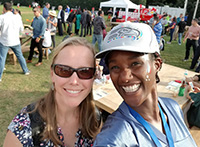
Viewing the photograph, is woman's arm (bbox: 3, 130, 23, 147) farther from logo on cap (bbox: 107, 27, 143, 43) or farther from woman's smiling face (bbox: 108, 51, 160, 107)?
logo on cap (bbox: 107, 27, 143, 43)

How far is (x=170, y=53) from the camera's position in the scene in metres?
9.87

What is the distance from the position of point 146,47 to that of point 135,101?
366 millimetres

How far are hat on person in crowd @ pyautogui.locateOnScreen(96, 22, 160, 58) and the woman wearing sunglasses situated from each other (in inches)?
11.4

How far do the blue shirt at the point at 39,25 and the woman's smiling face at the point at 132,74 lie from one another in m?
5.57

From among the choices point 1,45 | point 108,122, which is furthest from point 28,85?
point 108,122

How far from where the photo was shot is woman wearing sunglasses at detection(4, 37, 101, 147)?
131cm

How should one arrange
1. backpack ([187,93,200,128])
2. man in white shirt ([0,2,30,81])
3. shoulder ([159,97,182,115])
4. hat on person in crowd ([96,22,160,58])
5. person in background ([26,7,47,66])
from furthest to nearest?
person in background ([26,7,47,66]) < man in white shirt ([0,2,30,81]) < backpack ([187,93,200,128]) < shoulder ([159,97,182,115]) < hat on person in crowd ([96,22,160,58])

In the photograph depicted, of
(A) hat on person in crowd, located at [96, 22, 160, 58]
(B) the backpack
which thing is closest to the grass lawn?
(B) the backpack

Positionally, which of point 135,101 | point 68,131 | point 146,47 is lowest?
point 68,131

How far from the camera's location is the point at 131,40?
1.04m

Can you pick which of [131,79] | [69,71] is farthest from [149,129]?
[69,71]

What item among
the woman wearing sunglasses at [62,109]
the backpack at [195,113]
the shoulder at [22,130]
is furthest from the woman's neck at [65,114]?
the backpack at [195,113]

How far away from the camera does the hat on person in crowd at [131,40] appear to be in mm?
1030

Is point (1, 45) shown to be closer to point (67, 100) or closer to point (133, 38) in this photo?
point (67, 100)
